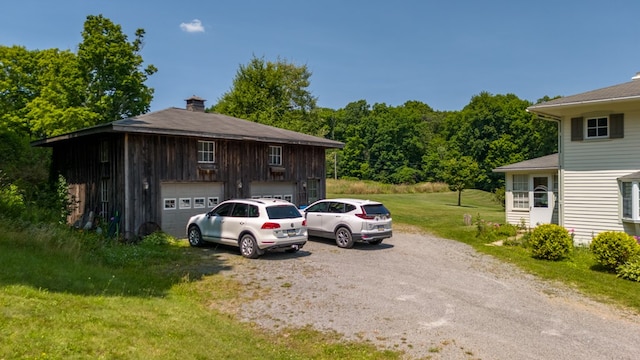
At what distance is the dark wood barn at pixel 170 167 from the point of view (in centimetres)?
1542

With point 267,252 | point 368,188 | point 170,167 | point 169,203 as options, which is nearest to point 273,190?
point 169,203

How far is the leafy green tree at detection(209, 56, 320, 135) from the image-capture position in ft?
151

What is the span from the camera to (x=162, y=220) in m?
16.3

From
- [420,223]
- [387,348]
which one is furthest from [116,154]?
[420,223]

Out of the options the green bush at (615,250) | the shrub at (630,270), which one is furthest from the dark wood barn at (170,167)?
the shrub at (630,270)

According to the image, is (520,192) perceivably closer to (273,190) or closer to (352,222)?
(352,222)

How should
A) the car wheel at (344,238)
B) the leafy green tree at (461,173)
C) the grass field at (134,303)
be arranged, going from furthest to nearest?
the leafy green tree at (461,173) < the car wheel at (344,238) < the grass field at (134,303)

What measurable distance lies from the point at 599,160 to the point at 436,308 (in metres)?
11.4

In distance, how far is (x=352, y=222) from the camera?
14633 millimetres

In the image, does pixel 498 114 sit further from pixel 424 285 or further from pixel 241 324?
pixel 241 324

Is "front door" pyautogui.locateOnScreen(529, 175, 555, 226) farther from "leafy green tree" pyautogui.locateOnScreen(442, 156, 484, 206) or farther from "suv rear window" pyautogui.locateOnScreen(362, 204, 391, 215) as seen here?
"leafy green tree" pyautogui.locateOnScreen(442, 156, 484, 206)

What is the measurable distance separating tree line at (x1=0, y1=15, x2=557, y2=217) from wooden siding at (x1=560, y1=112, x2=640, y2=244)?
2166cm

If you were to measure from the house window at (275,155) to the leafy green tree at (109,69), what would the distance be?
800 inches

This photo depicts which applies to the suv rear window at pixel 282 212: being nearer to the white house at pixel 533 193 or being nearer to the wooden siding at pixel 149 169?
the wooden siding at pixel 149 169
